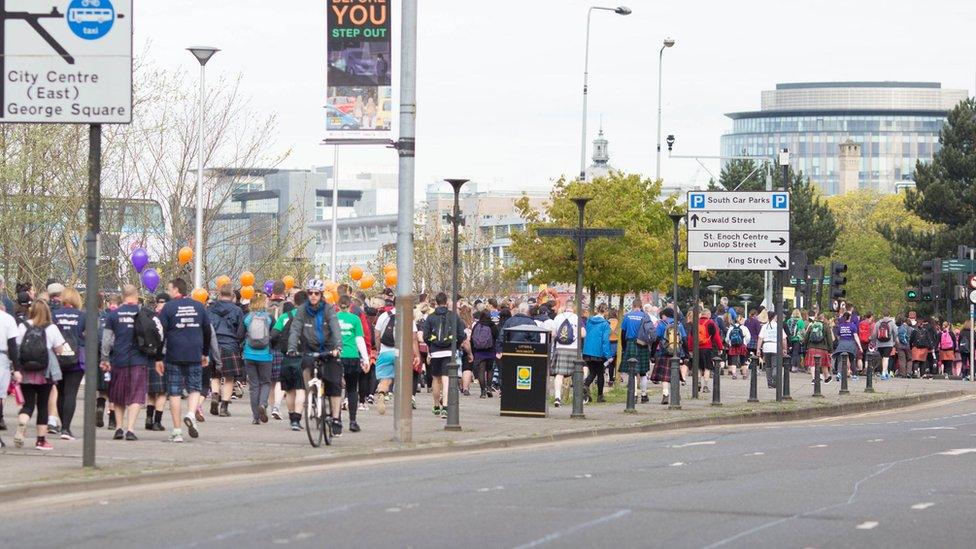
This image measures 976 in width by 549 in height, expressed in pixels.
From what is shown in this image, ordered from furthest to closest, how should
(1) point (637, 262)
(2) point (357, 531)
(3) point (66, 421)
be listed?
(1) point (637, 262) → (3) point (66, 421) → (2) point (357, 531)

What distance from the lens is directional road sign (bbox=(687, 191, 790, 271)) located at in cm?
3203

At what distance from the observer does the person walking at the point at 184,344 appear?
809 inches

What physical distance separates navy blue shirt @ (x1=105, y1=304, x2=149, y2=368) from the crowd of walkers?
0.05 ft

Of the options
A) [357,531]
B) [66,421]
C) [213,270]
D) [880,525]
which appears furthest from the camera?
[213,270]

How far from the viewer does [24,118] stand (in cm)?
1695

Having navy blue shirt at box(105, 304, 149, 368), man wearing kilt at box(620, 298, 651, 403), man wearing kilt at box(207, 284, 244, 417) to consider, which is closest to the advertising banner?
navy blue shirt at box(105, 304, 149, 368)

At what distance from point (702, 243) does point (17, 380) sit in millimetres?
15859

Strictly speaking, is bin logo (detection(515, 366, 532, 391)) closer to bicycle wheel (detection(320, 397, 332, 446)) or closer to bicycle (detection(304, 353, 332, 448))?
bicycle (detection(304, 353, 332, 448))

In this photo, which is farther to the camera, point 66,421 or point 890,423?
point 890,423

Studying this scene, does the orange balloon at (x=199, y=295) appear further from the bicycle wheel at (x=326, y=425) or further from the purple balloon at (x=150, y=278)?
the bicycle wheel at (x=326, y=425)

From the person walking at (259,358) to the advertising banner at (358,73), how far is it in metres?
4.71

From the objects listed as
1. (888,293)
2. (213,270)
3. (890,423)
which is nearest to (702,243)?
(890,423)

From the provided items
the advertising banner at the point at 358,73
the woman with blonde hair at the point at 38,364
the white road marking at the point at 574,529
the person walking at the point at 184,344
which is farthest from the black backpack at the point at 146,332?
the white road marking at the point at 574,529

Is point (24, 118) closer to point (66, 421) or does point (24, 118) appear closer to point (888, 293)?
point (66, 421)
